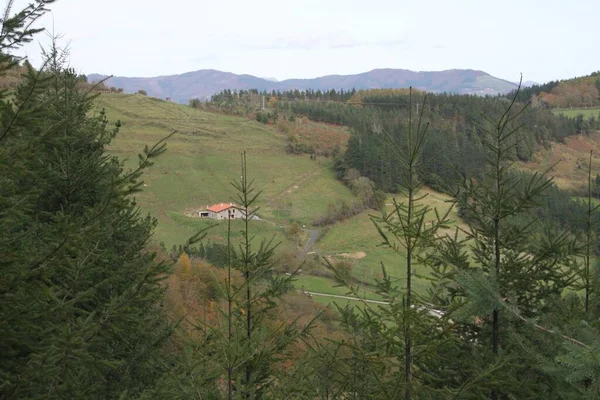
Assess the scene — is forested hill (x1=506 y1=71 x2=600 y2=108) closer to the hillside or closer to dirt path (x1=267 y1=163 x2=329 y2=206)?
the hillside

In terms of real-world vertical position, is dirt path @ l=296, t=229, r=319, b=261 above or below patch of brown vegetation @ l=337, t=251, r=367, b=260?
above

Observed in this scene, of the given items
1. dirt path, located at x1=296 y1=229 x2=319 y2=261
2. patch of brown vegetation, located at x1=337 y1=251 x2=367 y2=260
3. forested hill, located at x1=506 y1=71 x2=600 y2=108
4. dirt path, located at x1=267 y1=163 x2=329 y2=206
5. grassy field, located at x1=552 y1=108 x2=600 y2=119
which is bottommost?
patch of brown vegetation, located at x1=337 y1=251 x2=367 y2=260

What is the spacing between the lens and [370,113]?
497ft

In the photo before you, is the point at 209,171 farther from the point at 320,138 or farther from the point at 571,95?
the point at 571,95

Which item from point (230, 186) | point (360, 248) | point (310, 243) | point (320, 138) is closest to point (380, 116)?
point (320, 138)

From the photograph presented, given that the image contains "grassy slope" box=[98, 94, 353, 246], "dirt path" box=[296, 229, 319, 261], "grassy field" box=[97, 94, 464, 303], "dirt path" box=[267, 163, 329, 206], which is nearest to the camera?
"dirt path" box=[296, 229, 319, 261]

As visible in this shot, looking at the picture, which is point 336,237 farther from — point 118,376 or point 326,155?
point 118,376

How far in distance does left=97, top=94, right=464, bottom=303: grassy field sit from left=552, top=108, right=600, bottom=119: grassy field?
84.2m

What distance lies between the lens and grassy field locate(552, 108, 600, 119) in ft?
488

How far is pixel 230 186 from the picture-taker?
83750 mm

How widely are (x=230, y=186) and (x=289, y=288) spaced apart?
77.5 meters

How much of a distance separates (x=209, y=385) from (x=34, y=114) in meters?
4.27

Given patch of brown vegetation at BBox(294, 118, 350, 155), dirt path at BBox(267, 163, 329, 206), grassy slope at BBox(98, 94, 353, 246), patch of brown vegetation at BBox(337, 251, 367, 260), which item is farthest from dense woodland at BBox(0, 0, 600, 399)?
patch of brown vegetation at BBox(294, 118, 350, 155)

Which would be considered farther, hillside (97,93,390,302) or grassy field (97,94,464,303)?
hillside (97,93,390,302)
